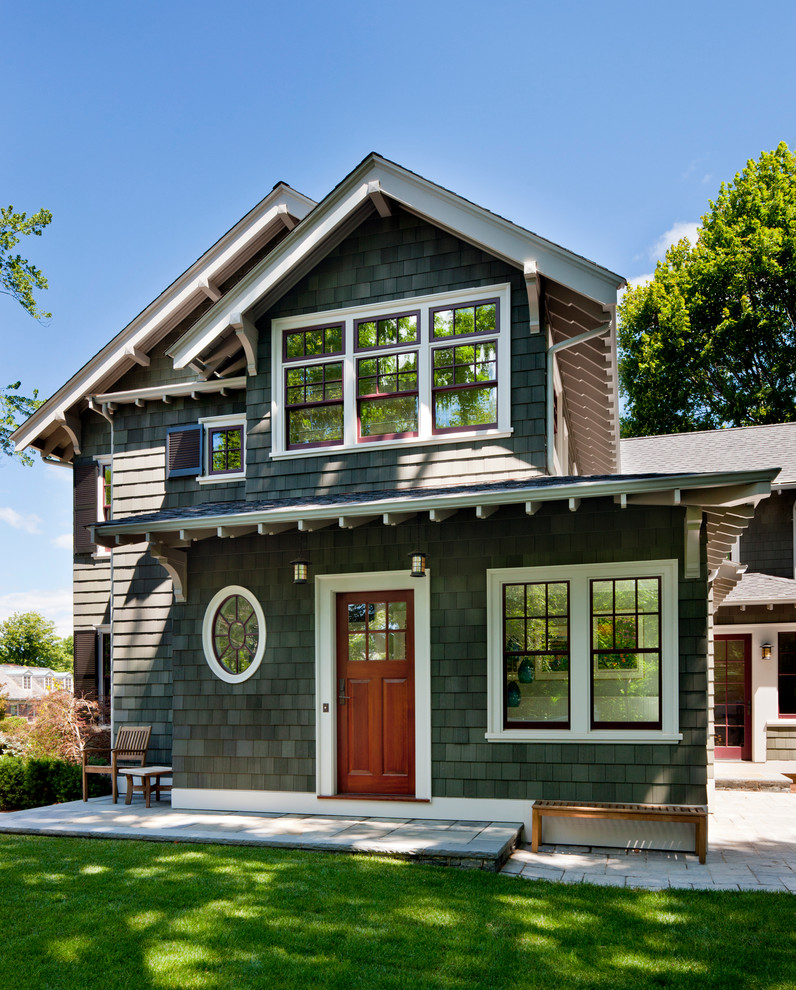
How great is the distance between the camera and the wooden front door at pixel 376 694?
836cm

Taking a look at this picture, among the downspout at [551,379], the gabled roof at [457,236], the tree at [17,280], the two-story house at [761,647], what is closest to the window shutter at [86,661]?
the tree at [17,280]

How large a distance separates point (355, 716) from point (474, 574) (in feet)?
6.47

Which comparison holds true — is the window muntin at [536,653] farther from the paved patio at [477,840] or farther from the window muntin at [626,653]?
the paved patio at [477,840]

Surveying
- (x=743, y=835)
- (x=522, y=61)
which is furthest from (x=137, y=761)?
(x=522, y=61)

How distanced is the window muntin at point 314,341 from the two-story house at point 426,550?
0.03 m

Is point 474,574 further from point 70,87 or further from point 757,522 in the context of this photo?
point 70,87

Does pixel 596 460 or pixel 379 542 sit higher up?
pixel 596 460

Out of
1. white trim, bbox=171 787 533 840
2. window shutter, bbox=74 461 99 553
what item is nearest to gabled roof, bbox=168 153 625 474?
white trim, bbox=171 787 533 840

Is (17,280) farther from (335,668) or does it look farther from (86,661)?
(335,668)

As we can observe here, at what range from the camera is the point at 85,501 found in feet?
46.1

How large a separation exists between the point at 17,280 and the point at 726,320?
20.6 metres

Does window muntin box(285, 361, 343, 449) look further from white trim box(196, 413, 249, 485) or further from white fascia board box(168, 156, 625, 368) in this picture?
white trim box(196, 413, 249, 485)

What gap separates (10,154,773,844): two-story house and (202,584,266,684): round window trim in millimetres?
24

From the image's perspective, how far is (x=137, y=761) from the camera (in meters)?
12.0
